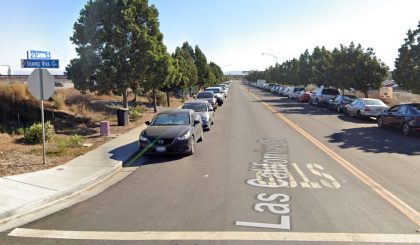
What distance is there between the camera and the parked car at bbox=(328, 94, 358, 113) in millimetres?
29906

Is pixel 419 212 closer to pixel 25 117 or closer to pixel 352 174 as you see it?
pixel 352 174

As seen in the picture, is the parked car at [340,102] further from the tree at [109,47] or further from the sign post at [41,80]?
the sign post at [41,80]

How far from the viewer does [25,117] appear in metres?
21.9

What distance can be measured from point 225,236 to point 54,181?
4722 mm

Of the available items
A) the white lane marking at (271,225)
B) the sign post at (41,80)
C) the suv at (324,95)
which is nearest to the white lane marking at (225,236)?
the white lane marking at (271,225)

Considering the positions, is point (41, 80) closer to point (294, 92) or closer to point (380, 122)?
point (380, 122)

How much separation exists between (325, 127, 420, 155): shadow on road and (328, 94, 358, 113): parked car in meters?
9.95

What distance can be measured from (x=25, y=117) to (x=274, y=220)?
724 inches

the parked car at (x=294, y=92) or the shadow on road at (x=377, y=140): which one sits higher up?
the parked car at (x=294, y=92)

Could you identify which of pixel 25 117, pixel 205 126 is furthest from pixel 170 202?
pixel 25 117

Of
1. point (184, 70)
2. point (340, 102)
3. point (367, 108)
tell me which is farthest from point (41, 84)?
point (184, 70)

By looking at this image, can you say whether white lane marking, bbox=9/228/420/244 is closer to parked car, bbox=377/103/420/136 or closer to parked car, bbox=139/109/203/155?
parked car, bbox=139/109/203/155

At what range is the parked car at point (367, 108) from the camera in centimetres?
2423

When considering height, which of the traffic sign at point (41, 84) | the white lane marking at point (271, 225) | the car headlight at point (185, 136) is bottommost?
the white lane marking at point (271, 225)
